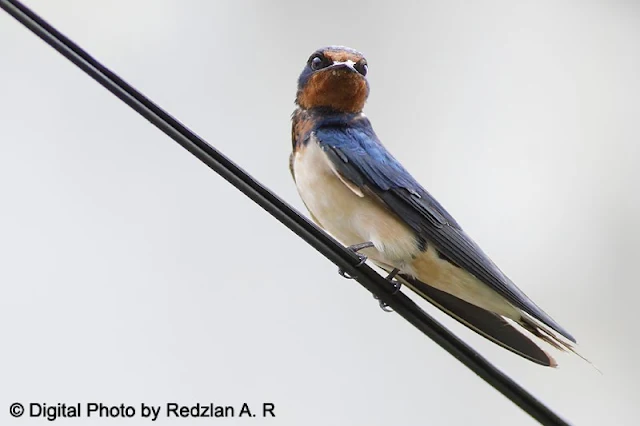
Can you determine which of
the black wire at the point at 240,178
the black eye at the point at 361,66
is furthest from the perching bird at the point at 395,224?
the black wire at the point at 240,178

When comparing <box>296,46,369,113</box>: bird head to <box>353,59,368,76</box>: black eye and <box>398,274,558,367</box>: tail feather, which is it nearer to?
<box>353,59,368,76</box>: black eye

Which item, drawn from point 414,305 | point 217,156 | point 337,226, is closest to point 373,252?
point 337,226

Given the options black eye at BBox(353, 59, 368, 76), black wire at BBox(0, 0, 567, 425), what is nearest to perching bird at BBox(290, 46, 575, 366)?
black eye at BBox(353, 59, 368, 76)

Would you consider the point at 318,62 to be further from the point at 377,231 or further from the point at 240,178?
the point at 240,178

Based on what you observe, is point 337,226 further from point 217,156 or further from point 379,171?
point 217,156

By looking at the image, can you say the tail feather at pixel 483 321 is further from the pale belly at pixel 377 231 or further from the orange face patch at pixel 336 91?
the orange face patch at pixel 336 91

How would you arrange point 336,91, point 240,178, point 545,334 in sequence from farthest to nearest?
point 336,91, point 545,334, point 240,178

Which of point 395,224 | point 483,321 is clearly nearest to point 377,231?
point 395,224
